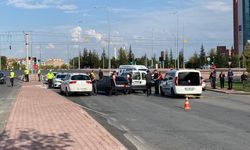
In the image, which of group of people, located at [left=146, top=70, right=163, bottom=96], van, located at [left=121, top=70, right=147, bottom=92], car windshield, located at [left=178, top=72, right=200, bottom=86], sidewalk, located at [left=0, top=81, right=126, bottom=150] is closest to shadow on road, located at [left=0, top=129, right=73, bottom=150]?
sidewalk, located at [left=0, top=81, right=126, bottom=150]

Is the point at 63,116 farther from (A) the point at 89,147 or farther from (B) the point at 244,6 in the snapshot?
(B) the point at 244,6

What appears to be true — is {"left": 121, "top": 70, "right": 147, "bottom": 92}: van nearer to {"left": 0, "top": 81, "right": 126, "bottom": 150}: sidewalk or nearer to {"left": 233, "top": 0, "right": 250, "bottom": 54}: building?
{"left": 0, "top": 81, "right": 126, "bottom": 150}: sidewalk

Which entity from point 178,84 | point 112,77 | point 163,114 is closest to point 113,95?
point 112,77

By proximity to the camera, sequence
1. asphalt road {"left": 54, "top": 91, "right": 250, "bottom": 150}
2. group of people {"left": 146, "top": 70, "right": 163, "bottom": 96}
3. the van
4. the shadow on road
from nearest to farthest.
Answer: the shadow on road, asphalt road {"left": 54, "top": 91, "right": 250, "bottom": 150}, group of people {"left": 146, "top": 70, "right": 163, "bottom": 96}, the van

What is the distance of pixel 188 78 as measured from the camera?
26984mm

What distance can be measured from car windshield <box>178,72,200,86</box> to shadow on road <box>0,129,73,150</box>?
16.3 metres

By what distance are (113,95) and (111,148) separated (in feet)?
70.1

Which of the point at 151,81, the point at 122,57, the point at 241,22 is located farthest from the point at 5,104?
the point at 241,22

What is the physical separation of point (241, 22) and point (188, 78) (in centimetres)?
9860

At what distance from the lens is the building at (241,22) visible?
11788cm

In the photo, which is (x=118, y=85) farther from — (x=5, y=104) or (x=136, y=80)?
(x=5, y=104)

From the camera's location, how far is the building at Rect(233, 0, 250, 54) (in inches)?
4641

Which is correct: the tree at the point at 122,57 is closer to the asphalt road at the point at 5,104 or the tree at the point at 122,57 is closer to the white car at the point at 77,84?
the asphalt road at the point at 5,104

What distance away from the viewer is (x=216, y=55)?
122 metres
